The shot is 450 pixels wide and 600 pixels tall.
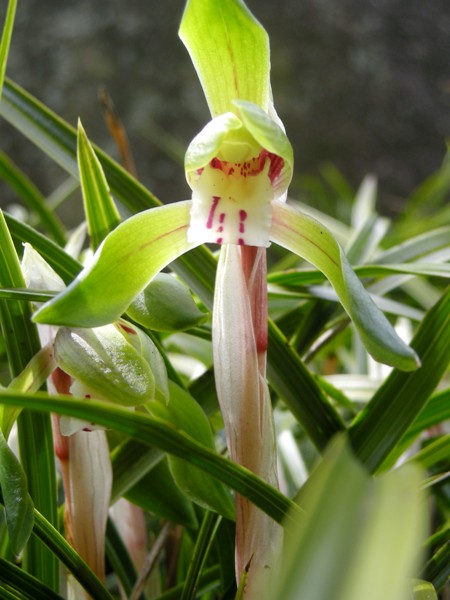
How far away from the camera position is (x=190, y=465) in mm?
364

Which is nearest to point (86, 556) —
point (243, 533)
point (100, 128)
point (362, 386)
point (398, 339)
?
point (243, 533)

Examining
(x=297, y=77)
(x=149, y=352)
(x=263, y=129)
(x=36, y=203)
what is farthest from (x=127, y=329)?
(x=297, y=77)

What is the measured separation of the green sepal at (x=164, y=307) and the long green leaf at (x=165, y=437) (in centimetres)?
6

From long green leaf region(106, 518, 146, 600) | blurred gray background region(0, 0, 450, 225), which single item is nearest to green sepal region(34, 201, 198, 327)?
long green leaf region(106, 518, 146, 600)

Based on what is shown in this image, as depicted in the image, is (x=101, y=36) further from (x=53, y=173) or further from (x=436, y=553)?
(x=436, y=553)

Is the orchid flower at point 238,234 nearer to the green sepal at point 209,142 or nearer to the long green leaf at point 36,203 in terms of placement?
the green sepal at point 209,142

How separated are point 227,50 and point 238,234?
0.09 meters

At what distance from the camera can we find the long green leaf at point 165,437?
250mm

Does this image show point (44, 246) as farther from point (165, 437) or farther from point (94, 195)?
point (165, 437)

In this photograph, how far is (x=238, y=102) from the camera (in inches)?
12.1

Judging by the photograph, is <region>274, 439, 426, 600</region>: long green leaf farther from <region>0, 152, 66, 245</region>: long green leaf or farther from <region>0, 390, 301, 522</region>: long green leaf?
<region>0, 152, 66, 245</region>: long green leaf

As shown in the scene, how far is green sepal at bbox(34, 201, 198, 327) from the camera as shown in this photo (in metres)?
0.29

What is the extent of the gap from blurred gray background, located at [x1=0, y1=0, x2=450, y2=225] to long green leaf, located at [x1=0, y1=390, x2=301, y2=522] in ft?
5.19

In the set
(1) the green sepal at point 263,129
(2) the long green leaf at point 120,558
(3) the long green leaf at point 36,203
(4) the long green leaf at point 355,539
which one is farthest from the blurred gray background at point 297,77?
(4) the long green leaf at point 355,539
